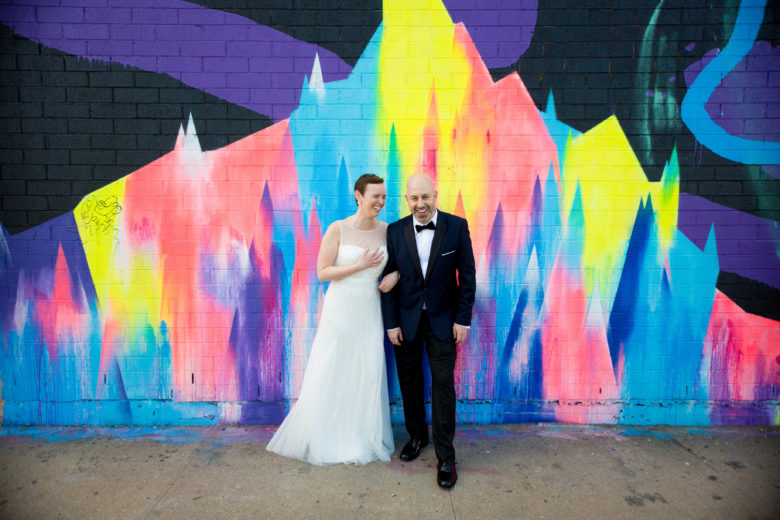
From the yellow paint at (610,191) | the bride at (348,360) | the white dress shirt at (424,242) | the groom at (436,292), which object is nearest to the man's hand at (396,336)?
the groom at (436,292)

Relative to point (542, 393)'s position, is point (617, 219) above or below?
above

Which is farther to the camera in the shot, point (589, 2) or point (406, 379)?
point (589, 2)

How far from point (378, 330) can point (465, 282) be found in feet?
2.72

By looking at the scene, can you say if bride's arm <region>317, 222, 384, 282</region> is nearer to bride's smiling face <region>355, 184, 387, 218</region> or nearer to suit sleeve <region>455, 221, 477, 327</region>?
bride's smiling face <region>355, 184, 387, 218</region>

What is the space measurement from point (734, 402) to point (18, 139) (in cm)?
690

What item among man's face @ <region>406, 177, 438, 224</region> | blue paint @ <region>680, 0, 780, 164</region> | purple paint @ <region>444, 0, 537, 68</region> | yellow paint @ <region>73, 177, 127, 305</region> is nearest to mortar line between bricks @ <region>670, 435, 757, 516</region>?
blue paint @ <region>680, 0, 780, 164</region>

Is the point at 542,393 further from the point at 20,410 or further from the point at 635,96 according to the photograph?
the point at 20,410

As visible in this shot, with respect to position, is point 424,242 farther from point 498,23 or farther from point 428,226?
point 498,23

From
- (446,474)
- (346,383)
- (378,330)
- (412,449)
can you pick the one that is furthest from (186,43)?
(446,474)

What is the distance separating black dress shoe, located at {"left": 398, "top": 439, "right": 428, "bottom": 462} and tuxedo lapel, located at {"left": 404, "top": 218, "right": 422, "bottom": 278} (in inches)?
55.9

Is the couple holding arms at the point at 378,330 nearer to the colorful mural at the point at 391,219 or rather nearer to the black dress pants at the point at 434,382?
the black dress pants at the point at 434,382

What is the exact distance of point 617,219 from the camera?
4113mm

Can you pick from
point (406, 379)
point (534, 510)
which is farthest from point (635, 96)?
point (534, 510)

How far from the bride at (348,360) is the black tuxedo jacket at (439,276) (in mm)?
243
